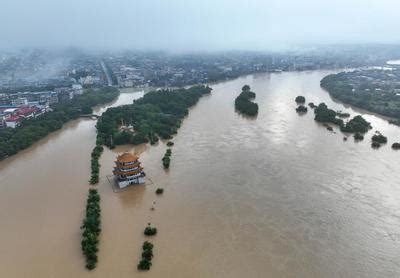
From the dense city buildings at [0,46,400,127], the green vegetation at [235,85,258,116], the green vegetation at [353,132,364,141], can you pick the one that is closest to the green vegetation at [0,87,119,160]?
the dense city buildings at [0,46,400,127]

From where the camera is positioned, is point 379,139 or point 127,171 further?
point 379,139

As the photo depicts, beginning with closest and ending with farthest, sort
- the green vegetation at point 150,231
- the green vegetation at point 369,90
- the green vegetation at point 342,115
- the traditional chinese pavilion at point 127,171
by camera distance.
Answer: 1. the green vegetation at point 150,231
2. the traditional chinese pavilion at point 127,171
3. the green vegetation at point 342,115
4. the green vegetation at point 369,90

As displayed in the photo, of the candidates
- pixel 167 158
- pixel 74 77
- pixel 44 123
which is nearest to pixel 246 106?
pixel 167 158

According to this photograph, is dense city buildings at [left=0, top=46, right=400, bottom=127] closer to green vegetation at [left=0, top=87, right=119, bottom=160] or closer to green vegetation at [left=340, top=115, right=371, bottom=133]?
green vegetation at [left=0, top=87, right=119, bottom=160]

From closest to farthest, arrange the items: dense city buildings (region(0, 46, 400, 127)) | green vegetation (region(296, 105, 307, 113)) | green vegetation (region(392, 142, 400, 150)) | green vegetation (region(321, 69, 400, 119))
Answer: green vegetation (region(392, 142, 400, 150))
green vegetation (region(296, 105, 307, 113))
green vegetation (region(321, 69, 400, 119))
dense city buildings (region(0, 46, 400, 127))

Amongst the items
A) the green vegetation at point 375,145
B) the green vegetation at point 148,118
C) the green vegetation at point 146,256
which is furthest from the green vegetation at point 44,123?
the green vegetation at point 375,145

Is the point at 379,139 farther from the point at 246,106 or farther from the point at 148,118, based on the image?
the point at 148,118

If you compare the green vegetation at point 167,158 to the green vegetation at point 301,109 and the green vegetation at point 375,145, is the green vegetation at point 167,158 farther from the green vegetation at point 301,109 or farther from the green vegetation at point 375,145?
the green vegetation at point 301,109
